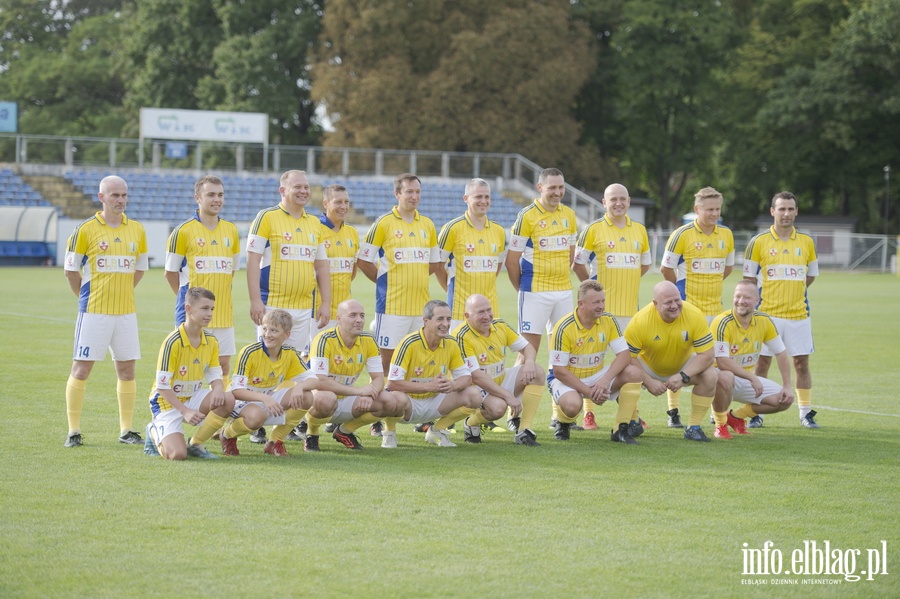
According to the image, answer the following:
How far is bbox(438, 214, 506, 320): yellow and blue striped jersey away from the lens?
30.2 ft

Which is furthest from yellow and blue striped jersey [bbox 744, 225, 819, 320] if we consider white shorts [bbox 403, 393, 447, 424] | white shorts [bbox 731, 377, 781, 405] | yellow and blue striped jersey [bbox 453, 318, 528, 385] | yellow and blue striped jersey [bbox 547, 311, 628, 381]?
white shorts [bbox 403, 393, 447, 424]

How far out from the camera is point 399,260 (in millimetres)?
8992

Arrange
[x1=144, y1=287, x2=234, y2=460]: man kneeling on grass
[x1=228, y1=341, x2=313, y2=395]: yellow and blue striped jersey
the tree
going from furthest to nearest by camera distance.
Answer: the tree, [x1=228, y1=341, x2=313, y2=395]: yellow and blue striped jersey, [x1=144, y1=287, x2=234, y2=460]: man kneeling on grass

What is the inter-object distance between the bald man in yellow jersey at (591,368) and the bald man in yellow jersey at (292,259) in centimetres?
190

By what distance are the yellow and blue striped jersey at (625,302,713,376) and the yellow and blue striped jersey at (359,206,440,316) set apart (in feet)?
5.84

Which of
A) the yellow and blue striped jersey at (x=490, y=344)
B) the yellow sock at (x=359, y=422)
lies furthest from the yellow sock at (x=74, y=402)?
the yellow and blue striped jersey at (x=490, y=344)

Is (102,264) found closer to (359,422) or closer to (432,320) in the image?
(359,422)

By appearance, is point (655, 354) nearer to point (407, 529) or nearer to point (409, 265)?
point (409, 265)

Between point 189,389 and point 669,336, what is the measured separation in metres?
3.78

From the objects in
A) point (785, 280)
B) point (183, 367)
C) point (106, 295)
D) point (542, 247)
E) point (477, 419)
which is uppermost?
point (542, 247)

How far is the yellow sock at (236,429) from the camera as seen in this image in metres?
7.53

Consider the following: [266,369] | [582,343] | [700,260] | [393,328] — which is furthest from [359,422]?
[700,260]

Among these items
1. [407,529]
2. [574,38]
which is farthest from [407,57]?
[407,529]

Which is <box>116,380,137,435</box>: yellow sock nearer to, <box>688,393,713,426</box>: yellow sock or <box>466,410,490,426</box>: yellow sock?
<box>466,410,490,426</box>: yellow sock
